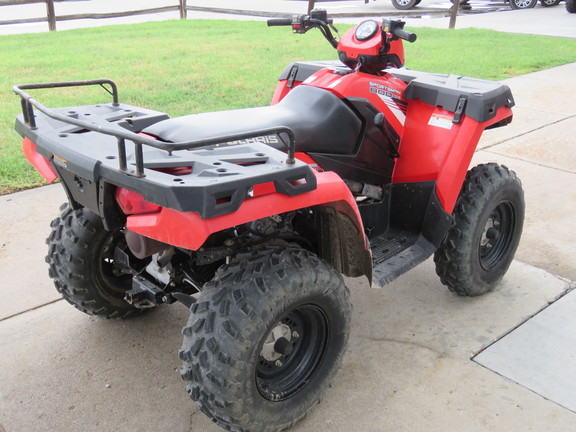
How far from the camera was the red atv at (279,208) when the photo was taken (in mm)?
2193

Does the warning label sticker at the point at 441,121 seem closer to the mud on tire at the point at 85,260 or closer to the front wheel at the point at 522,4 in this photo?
the mud on tire at the point at 85,260

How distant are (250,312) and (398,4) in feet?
64.2

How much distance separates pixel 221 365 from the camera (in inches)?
88.4

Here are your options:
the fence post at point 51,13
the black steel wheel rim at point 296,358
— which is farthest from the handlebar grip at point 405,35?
the fence post at point 51,13

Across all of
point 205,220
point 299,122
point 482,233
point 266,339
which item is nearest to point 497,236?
point 482,233

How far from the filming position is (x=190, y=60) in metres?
10.1

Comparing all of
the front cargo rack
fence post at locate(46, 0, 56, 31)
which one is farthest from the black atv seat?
fence post at locate(46, 0, 56, 31)

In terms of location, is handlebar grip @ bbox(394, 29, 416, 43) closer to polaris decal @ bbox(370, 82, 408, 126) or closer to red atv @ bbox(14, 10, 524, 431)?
red atv @ bbox(14, 10, 524, 431)

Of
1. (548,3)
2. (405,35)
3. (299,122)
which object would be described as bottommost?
(548,3)

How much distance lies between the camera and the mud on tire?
2.96 meters

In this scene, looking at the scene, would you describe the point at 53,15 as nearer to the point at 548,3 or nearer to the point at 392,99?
the point at 392,99

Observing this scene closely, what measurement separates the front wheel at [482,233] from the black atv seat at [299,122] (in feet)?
2.38

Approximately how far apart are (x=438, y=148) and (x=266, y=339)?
149 cm

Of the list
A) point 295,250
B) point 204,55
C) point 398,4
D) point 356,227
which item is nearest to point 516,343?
point 356,227
